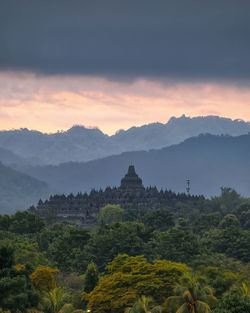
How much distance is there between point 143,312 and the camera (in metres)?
68.1

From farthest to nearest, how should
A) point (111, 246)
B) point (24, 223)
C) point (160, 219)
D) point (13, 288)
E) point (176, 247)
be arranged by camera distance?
1. point (160, 219)
2. point (24, 223)
3. point (176, 247)
4. point (111, 246)
5. point (13, 288)

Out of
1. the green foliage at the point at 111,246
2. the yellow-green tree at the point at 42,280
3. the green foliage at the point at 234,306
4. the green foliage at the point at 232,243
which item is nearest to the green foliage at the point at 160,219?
the green foliage at the point at 232,243

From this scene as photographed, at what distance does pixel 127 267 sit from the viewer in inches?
3627

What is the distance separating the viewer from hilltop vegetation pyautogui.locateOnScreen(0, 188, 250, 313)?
71875 millimetres

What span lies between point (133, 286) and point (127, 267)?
6.10m

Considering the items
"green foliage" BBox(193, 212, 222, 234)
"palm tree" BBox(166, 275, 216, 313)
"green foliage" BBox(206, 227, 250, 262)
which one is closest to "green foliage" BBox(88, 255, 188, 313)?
"palm tree" BBox(166, 275, 216, 313)

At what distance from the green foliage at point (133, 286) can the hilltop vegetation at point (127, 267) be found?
0.35 ft

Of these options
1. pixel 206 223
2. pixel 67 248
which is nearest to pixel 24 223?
pixel 67 248

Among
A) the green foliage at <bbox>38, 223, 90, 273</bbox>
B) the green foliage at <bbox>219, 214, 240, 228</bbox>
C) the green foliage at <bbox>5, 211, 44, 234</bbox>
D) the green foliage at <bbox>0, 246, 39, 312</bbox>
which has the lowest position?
the green foliage at <bbox>0, 246, 39, 312</bbox>

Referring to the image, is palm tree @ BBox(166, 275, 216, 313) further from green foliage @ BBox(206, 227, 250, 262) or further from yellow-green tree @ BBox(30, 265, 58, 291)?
green foliage @ BBox(206, 227, 250, 262)

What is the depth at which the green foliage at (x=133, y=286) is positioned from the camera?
83.7m

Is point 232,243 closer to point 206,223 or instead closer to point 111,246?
point 111,246

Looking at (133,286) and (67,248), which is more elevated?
(67,248)

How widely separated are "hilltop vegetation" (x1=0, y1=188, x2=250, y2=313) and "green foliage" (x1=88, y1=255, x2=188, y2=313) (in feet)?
0.35
